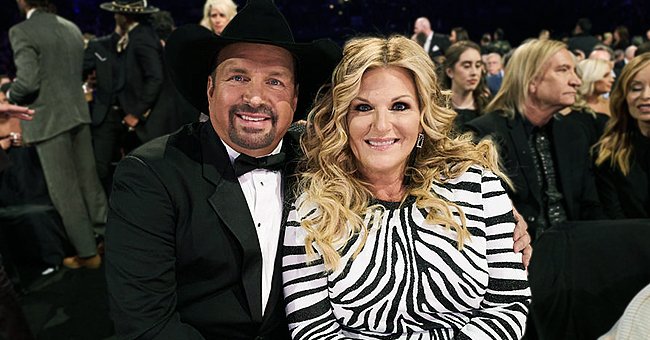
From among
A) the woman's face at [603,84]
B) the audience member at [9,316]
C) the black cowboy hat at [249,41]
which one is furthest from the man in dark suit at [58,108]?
the woman's face at [603,84]

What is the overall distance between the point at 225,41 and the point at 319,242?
0.61m

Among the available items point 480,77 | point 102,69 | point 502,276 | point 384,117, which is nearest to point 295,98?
point 384,117

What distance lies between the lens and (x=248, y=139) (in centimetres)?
167

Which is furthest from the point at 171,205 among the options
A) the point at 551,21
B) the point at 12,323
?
the point at 551,21

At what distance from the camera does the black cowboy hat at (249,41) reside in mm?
1644

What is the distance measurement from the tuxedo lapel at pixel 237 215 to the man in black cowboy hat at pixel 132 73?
2881 mm

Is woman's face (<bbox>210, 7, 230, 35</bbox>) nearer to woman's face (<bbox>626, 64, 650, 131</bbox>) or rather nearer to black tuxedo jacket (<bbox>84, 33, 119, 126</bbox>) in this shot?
black tuxedo jacket (<bbox>84, 33, 119, 126</bbox>)

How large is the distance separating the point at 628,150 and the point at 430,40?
4.69 meters

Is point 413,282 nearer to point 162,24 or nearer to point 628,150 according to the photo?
point 628,150

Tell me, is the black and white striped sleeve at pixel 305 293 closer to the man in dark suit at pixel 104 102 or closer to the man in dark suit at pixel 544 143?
the man in dark suit at pixel 544 143

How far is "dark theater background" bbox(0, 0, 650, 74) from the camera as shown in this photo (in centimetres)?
523

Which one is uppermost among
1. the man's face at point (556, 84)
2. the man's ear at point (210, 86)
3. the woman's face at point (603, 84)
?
the man's ear at point (210, 86)

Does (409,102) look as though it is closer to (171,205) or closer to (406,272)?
(406,272)

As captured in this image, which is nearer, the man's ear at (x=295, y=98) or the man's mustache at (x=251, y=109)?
the man's mustache at (x=251, y=109)
